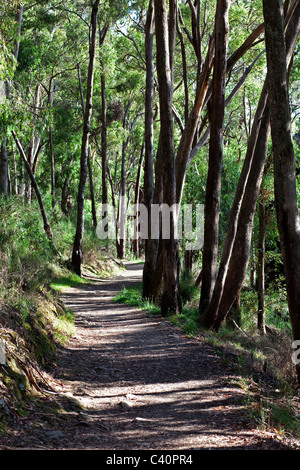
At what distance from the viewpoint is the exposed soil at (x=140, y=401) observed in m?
4.17

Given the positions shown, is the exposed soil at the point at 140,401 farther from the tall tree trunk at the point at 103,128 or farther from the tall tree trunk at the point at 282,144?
the tall tree trunk at the point at 103,128

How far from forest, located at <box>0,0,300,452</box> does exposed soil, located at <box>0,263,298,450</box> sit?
0.45 metres

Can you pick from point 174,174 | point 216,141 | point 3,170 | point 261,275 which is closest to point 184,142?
point 174,174

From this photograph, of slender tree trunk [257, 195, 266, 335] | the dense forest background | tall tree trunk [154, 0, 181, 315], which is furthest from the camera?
slender tree trunk [257, 195, 266, 335]

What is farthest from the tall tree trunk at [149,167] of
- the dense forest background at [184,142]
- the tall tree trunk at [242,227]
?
the tall tree trunk at [242,227]

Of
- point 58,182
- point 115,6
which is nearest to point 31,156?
point 115,6

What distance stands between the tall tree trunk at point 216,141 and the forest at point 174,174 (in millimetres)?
27

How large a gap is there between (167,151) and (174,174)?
522 mm

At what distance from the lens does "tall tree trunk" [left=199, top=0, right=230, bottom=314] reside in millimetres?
10023

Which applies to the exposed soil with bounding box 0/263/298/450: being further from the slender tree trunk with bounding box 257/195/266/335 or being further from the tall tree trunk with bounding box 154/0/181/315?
the slender tree trunk with bounding box 257/195/266/335

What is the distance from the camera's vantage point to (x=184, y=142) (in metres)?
12.1

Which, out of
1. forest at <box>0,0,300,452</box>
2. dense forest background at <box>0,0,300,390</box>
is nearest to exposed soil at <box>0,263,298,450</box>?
forest at <box>0,0,300,452</box>

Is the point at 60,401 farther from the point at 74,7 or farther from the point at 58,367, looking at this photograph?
the point at 74,7

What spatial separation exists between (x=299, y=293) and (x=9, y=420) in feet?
11.8
